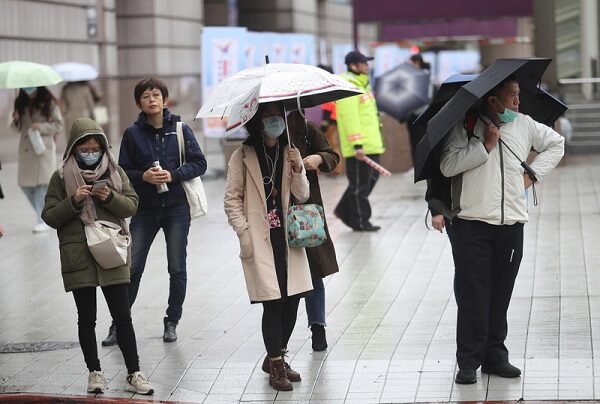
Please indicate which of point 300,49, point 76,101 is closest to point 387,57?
point 300,49

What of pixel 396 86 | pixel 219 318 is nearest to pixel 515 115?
pixel 219 318

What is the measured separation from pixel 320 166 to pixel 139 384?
164 cm

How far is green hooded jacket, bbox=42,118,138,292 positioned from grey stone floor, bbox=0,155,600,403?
0.65 metres

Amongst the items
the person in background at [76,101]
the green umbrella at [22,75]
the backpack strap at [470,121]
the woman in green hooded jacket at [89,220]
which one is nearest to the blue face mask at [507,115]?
the backpack strap at [470,121]

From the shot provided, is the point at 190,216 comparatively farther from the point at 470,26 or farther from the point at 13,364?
the point at 470,26

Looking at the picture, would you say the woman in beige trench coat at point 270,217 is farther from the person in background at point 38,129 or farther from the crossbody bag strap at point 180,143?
the person in background at point 38,129

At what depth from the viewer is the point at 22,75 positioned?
39.5 ft

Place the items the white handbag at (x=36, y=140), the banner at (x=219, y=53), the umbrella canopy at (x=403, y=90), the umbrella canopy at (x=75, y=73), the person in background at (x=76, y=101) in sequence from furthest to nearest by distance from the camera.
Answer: the banner at (x=219, y=53) < the umbrella canopy at (x=403, y=90) < the umbrella canopy at (x=75, y=73) < the person in background at (x=76, y=101) < the white handbag at (x=36, y=140)

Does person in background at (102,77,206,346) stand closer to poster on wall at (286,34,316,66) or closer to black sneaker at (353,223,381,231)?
black sneaker at (353,223,381,231)

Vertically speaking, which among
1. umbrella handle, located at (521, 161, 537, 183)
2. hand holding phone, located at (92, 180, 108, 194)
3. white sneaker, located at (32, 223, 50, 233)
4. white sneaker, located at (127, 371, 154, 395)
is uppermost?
umbrella handle, located at (521, 161, 537, 183)

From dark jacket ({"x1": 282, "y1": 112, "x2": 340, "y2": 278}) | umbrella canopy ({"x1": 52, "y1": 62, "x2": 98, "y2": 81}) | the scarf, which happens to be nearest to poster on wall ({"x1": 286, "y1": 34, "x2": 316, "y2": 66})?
umbrella canopy ({"x1": 52, "y1": 62, "x2": 98, "y2": 81})

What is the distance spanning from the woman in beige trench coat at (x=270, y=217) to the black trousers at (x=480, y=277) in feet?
2.91

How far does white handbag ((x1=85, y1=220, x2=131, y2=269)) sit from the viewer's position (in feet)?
23.8

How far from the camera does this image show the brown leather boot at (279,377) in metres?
7.27
